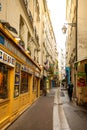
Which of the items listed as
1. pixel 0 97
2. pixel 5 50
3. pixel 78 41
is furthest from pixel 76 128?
pixel 78 41

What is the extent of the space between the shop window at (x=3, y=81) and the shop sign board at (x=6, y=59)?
261 mm

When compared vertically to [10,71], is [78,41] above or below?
above

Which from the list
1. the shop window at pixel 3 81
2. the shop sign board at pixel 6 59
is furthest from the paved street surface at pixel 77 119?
the shop sign board at pixel 6 59

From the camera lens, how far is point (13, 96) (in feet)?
46.6

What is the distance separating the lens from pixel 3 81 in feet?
40.9

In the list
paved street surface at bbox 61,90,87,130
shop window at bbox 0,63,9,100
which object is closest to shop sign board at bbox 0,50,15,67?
shop window at bbox 0,63,9,100

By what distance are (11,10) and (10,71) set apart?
11.7ft

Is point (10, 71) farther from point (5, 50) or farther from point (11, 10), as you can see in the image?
point (11, 10)

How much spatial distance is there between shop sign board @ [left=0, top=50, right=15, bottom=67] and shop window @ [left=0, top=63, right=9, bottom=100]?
261 mm

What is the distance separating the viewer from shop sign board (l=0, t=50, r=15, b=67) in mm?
11219

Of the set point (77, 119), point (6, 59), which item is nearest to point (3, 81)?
point (6, 59)

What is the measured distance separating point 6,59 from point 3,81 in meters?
1.11

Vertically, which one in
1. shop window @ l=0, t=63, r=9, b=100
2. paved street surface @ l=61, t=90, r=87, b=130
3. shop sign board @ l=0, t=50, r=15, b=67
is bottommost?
paved street surface @ l=61, t=90, r=87, b=130

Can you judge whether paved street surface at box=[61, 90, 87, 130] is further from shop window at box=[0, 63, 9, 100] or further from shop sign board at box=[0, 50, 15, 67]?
shop sign board at box=[0, 50, 15, 67]
